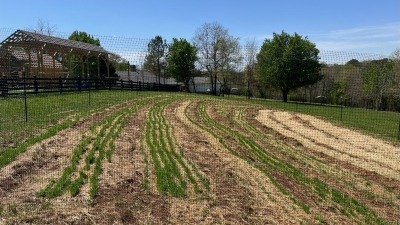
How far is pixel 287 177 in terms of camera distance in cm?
812

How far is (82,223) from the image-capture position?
16.4ft

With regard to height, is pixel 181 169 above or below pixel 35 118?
below

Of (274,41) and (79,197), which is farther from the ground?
(274,41)

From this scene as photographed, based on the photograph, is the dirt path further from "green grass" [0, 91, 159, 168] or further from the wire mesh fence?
"green grass" [0, 91, 159, 168]

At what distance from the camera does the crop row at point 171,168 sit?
6.62m

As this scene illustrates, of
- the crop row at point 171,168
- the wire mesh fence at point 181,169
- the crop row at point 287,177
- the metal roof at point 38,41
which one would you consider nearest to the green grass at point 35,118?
the wire mesh fence at point 181,169

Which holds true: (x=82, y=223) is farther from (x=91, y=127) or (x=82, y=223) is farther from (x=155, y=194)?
(x=91, y=127)

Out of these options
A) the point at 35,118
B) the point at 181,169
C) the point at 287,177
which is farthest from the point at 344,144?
the point at 35,118

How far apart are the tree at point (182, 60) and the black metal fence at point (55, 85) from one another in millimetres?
18813

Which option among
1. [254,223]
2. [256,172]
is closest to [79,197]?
[254,223]

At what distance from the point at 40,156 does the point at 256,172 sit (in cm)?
453

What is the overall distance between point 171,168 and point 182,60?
48.8m

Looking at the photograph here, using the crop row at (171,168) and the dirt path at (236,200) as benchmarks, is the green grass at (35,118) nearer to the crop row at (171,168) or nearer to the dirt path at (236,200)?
the crop row at (171,168)

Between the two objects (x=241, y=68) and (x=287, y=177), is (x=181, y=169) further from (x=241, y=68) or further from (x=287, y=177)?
(x=241, y=68)
